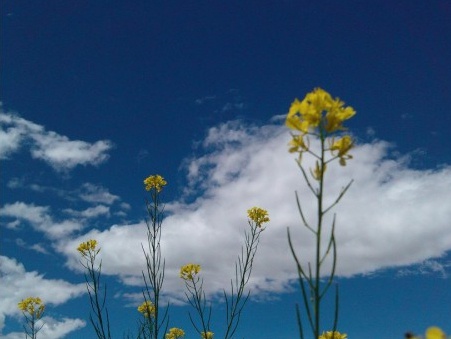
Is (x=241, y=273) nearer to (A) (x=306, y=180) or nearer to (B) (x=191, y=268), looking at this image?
(B) (x=191, y=268)

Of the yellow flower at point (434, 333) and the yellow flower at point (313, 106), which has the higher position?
the yellow flower at point (313, 106)

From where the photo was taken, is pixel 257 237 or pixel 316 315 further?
pixel 257 237

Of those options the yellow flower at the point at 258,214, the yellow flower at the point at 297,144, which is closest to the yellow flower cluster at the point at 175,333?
the yellow flower at the point at 258,214

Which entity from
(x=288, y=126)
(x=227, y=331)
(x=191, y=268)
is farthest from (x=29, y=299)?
(x=288, y=126)

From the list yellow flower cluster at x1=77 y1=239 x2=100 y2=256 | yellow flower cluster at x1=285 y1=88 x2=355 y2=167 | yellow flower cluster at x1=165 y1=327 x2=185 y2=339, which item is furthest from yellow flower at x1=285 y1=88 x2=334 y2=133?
yellow flower cluster at x1=165 y1=327 x2=185 y2=339

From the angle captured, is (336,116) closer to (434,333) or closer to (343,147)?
(343,147)

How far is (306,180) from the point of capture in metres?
1.82

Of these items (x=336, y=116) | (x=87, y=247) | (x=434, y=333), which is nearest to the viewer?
(x=434, y=333)

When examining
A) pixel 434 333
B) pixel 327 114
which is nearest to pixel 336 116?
pixel 327 114

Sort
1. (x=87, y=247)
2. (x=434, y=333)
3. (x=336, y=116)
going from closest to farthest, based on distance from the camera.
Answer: (x=434, y=333) → (x=336, y=116) → (x=87, y=247)

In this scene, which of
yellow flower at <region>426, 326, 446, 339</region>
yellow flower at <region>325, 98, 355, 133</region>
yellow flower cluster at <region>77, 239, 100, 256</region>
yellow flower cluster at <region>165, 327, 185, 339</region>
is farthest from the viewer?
yellow flower cluster at <region>165, 327, 185, 339</region>

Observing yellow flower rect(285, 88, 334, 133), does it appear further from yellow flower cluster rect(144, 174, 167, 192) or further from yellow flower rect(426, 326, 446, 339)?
yellow flower cluster rect(144, 174, 167, 192)

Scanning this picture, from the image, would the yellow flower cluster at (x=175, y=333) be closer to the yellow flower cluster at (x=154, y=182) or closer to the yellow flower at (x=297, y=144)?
the yellow flower cluster at (x=154, y=182)

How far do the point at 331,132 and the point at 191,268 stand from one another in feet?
14.2
